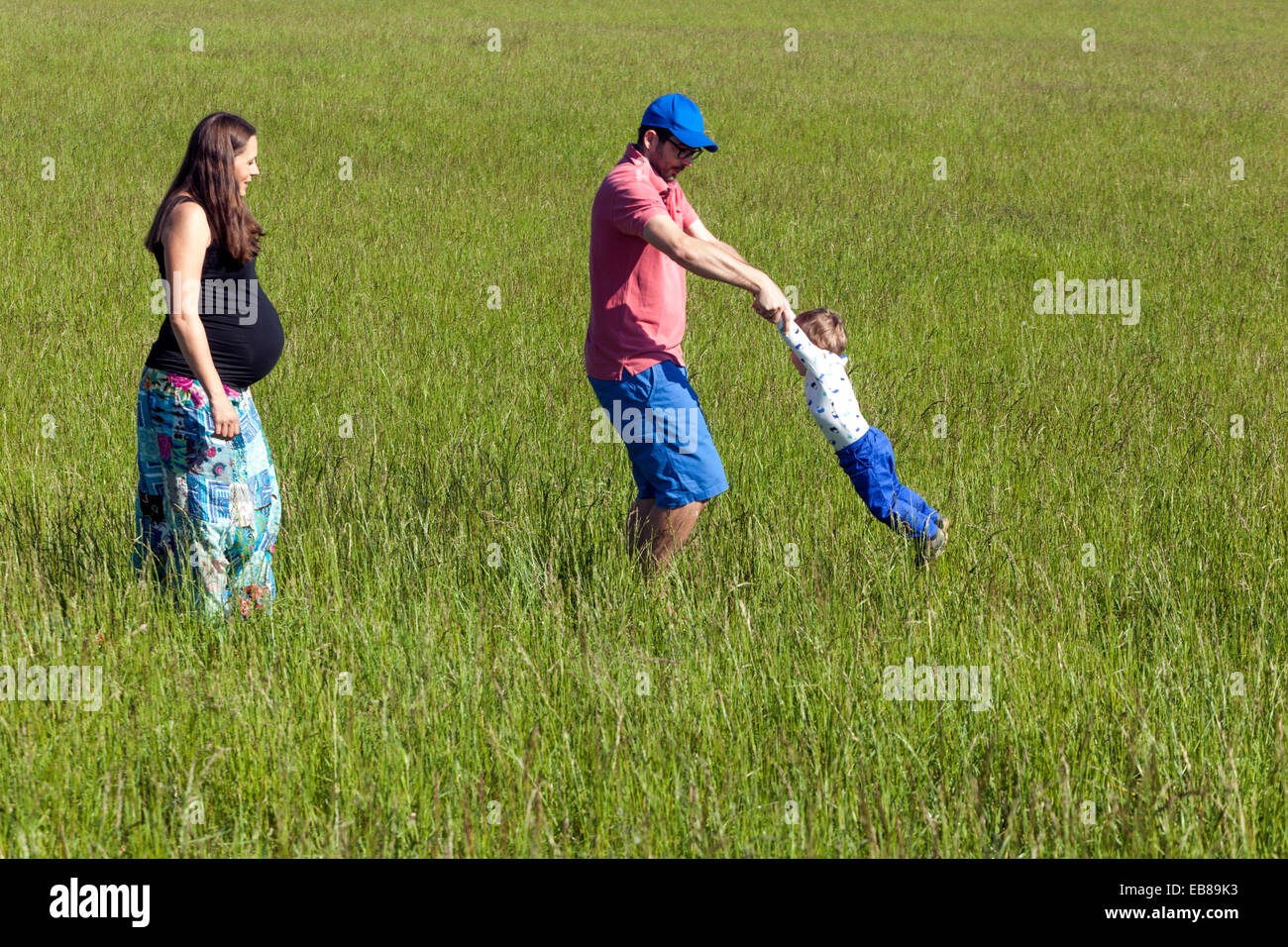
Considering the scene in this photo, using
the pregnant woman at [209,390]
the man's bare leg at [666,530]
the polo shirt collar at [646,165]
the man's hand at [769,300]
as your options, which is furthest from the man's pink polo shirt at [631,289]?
the pregnant woman at [209,390]

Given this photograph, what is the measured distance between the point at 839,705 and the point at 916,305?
17.8ft

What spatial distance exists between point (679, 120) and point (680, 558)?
143cm

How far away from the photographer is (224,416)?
3.10 metres

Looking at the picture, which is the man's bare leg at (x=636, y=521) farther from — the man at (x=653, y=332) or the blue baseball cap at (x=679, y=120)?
the blue baseball cap at (x=679, y=120)

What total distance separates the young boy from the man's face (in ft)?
2.12

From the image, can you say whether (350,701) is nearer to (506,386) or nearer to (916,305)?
(506,386)

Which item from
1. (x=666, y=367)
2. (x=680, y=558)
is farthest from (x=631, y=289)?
(x=680, y=558)

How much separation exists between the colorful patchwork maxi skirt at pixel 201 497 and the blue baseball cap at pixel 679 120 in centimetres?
152

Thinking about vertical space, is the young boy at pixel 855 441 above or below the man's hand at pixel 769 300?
below

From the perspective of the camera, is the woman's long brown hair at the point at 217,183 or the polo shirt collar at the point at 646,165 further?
the polo shirt collar at the point at 646,165

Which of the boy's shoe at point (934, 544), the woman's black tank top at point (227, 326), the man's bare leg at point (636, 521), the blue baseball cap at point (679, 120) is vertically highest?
the blue baseball cap at point (679, 120)

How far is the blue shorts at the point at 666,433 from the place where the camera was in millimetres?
3639

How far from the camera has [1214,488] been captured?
14.9 feet

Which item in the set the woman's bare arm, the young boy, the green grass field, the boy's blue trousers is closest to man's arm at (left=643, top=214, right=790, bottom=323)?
the young boy
